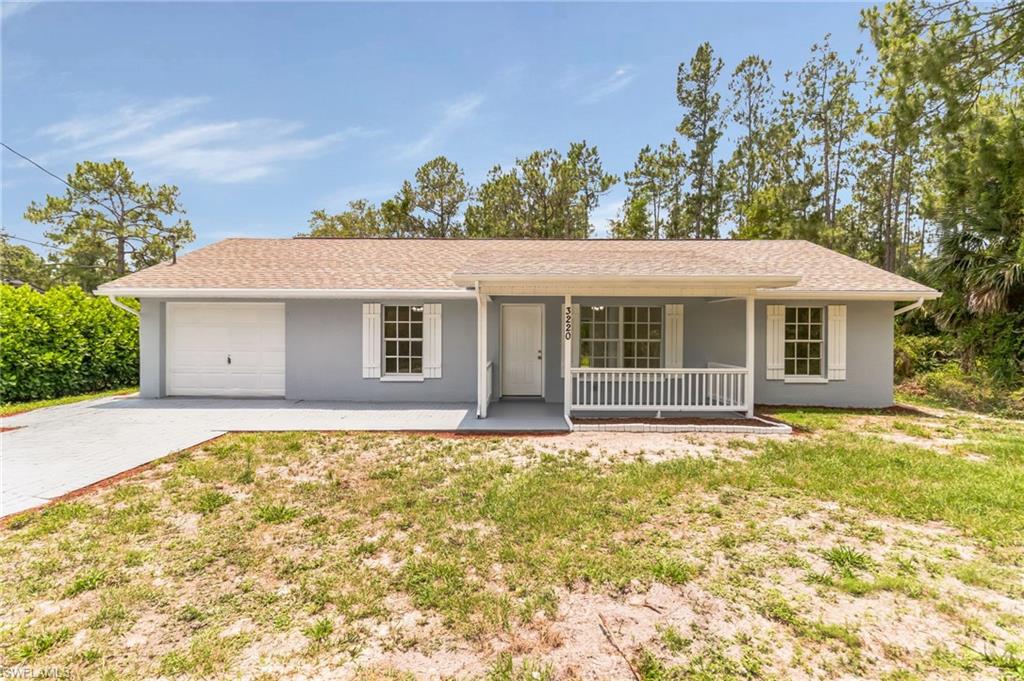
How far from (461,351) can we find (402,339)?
1.35 m

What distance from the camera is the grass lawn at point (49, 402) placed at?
8289 millimetres

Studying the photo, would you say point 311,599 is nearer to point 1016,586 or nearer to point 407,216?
point 1016,586

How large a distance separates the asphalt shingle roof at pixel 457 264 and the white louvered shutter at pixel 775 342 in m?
0.79

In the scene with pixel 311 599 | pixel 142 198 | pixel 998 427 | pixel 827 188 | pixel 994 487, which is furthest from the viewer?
pixel 142 198

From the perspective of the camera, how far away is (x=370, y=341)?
962 centimetres

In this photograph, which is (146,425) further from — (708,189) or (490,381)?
(708,189)

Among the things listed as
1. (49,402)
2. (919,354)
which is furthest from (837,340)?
(49,402)

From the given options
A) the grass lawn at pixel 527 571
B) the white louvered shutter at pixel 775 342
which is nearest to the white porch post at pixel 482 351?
the grass lawn at pixel 527 571

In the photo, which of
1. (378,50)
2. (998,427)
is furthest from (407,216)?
(998,427)

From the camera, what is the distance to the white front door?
9992mm

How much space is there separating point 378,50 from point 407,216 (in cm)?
1453

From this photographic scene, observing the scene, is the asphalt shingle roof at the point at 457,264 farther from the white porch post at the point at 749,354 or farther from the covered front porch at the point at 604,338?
the covered front porch at the point at 604,338

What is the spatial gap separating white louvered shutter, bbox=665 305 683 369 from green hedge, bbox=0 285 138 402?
13419mm

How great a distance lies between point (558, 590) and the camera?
2.94 meters
